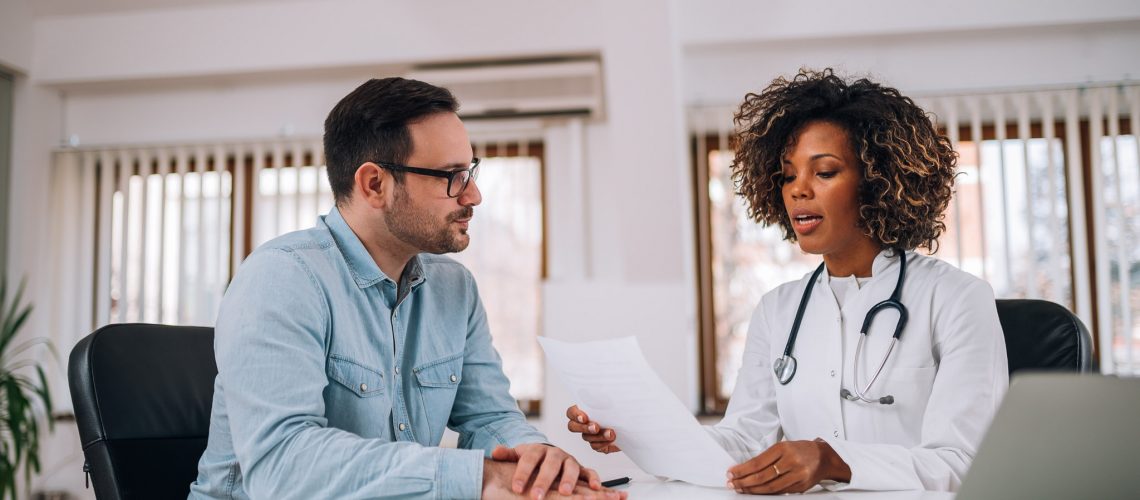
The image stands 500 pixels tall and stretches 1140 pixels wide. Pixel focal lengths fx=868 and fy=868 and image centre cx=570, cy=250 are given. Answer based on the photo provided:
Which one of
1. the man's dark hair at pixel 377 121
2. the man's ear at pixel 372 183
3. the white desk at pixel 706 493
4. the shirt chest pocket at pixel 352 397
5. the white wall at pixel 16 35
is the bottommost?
the white desk at pixel 706 493

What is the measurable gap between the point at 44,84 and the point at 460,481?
14.3 ft

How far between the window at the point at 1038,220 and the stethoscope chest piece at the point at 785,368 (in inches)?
90.3

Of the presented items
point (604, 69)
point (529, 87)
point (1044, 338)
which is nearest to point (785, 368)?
point (1044, 338)

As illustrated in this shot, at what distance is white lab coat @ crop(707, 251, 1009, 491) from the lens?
131cm

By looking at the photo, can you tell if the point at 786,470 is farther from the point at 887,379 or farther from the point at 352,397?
the point at 352,397

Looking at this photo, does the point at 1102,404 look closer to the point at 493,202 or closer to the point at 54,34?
the point at 493,202

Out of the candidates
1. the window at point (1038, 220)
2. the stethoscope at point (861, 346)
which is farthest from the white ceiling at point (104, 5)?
the stethoscope at point (861, 346)

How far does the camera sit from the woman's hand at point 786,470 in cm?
120

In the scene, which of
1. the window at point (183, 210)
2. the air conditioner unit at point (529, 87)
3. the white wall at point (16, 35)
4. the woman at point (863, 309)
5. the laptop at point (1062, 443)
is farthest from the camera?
the window at point (183, 210)

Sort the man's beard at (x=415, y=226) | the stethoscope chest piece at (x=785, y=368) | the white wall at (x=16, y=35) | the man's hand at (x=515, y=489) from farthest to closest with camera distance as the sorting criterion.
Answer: the white wall at (x=16, y=35)
the stethoscope chest piece at (x=785, y=368)
the man's beard at (x=415, y=226)
the man's hand at (x=515, y=489)

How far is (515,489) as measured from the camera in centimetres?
115

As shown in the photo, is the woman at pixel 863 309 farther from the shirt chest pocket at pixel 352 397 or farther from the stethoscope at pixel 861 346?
the shirt chest pocket at pixel 352 397

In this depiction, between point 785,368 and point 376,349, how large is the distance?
30.6 inches

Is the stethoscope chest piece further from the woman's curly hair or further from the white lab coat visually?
the woman's curly hair
